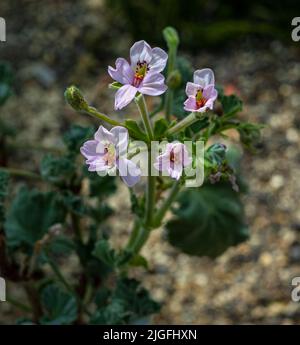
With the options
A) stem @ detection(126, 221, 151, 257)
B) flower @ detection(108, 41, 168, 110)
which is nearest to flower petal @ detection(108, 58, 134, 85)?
flower @ detection(108, 41, 168, 110)

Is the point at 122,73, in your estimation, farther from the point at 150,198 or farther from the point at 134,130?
the point at 150,198

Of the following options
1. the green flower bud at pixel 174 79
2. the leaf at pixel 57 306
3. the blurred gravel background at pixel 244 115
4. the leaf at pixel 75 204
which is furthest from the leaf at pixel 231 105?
the blurred gravel background at pixel 244 115

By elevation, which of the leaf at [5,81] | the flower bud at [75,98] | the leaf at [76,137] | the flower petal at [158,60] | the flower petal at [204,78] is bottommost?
the leaf at [76,137]

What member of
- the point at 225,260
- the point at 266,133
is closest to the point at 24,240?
the point at 225,260

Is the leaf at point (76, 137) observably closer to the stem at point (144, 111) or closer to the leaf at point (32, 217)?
the leaf at point (32, 217)

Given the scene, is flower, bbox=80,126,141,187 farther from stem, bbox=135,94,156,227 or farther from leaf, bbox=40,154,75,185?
leaf, bbox=40,154,75,185

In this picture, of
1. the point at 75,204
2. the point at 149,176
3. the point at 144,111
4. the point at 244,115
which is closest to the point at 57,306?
the point at 75,204

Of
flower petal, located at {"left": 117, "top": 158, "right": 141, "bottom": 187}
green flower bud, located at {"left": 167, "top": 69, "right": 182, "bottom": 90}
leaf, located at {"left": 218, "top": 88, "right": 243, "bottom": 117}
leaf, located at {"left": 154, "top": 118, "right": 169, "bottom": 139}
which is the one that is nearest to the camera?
flower petal, located at {"left": 117, "top": 158, "right": 141, "bottom": 187}
